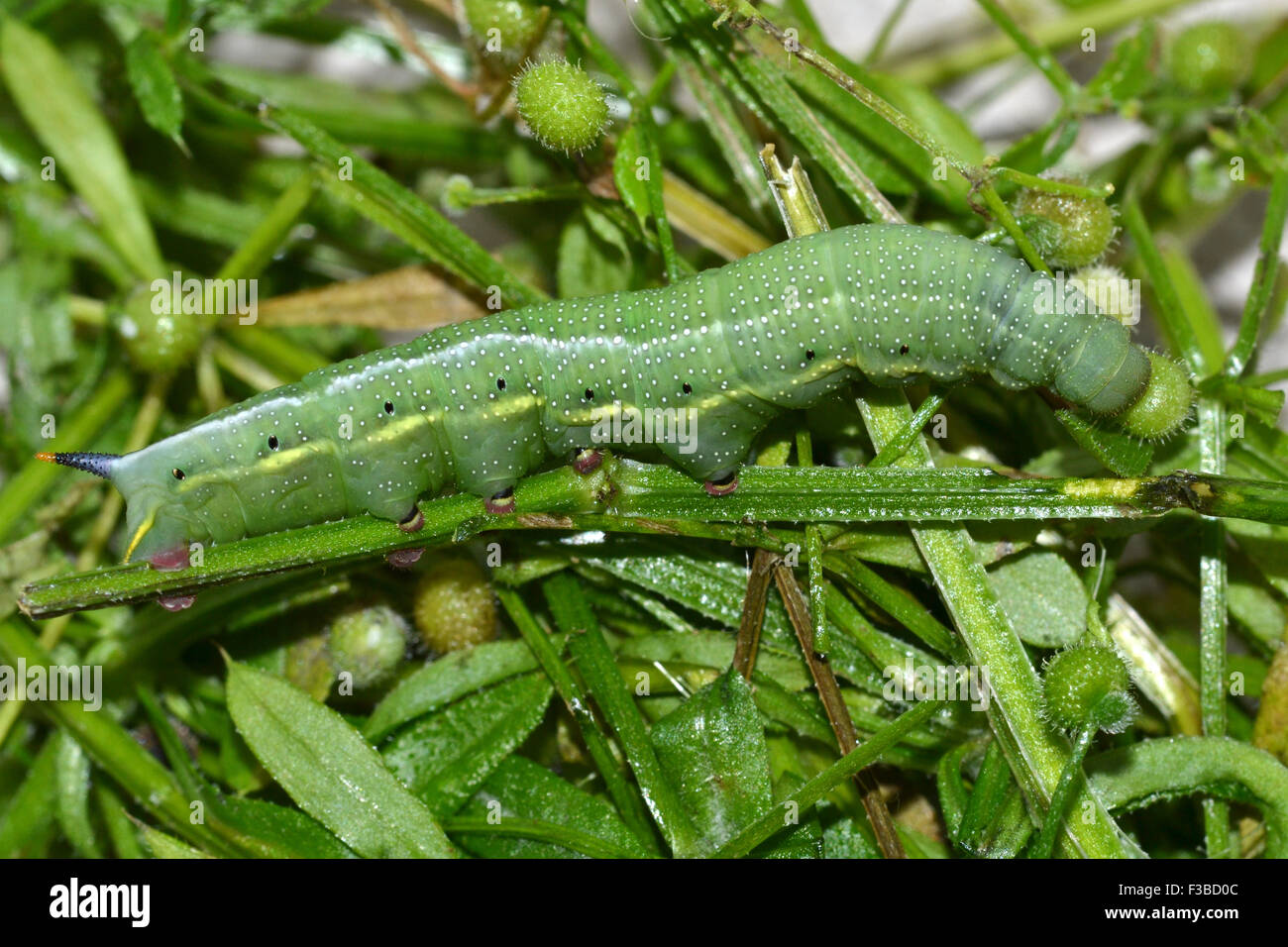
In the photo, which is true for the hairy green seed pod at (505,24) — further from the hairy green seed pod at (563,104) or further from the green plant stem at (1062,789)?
the green plant stem at (1062,789)

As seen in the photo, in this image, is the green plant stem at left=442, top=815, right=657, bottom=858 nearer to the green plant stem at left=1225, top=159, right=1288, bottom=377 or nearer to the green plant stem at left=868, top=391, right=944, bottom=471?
the green plant stem at left=868, top=391, right=944, bottom=471

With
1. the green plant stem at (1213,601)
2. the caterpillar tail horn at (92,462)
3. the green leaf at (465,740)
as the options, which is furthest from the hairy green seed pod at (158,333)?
the green plant stem at (1213,601)

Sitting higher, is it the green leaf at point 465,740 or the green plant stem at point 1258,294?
the green plant stem at point 1258,294

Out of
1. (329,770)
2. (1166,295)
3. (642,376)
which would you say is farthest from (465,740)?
(1166,295)

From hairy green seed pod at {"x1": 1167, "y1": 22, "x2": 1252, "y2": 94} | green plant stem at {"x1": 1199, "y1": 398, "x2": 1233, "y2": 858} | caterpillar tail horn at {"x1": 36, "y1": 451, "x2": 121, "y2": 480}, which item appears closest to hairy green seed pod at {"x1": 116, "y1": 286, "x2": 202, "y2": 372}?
caterpillar tail horn at {"x1": 36, "y1": 451, "x2": 121, "y2": 480}

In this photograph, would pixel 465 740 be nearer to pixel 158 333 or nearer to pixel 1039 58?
pixel 158 333

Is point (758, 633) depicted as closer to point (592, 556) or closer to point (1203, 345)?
point (592, 556)

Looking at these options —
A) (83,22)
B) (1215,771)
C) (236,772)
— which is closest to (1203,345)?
(1215,771)
